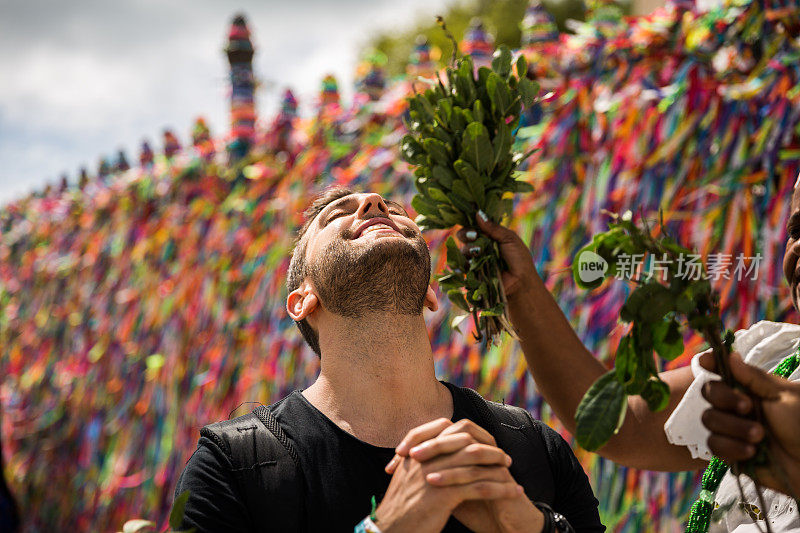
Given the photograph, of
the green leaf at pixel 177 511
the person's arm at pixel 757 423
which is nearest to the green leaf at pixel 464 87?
the person's arm at pixel 757 423

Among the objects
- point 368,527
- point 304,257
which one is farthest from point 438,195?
point 368,527

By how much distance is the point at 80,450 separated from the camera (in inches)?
244

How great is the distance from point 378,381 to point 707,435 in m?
0.70

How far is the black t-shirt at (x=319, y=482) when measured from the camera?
1.54 meters

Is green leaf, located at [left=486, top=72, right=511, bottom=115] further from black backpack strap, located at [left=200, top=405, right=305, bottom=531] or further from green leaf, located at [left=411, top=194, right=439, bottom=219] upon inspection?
black backpack strap, located at [left=200, top=405, right=305, bottom=531]

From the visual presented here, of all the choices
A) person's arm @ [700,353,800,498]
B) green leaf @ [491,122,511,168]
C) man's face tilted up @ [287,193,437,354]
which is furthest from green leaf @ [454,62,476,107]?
person's arm @ [700,353,800,498]

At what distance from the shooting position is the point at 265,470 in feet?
5.20

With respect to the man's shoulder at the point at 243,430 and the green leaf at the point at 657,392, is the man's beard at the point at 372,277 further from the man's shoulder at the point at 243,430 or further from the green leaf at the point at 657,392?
the green leaf at the point at 657,392

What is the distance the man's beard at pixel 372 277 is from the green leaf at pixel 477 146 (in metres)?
0.25

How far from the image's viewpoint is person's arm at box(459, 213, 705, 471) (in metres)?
1.78

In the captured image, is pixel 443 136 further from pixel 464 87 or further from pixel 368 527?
pixel 368 527

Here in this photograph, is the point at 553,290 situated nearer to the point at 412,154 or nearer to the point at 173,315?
the point at 412,154

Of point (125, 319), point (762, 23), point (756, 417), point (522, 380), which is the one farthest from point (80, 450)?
point (756, 417)

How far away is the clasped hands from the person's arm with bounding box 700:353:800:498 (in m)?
0.39
